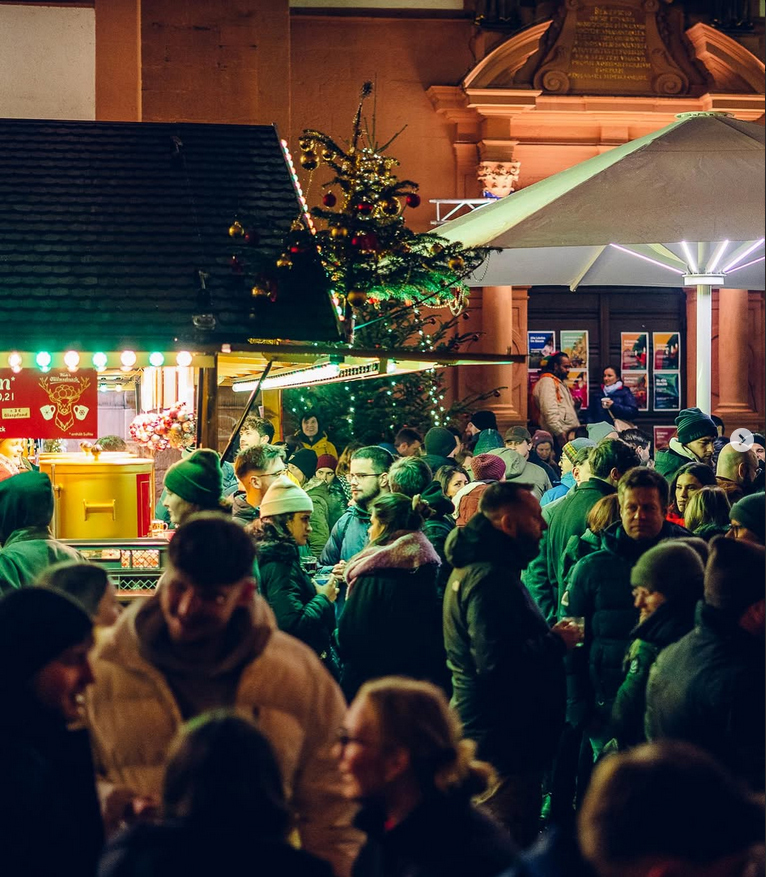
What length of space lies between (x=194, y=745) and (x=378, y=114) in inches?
704

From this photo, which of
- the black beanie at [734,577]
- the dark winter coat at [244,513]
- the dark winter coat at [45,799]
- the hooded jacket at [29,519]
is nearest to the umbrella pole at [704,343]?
the dark winter coat at [244,513]

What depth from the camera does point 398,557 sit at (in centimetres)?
593

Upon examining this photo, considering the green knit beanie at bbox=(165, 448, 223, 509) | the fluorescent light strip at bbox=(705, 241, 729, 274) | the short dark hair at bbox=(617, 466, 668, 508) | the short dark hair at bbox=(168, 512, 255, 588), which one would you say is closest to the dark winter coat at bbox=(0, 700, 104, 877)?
the short dark hair at bbox=(168, 512, 255, 588)

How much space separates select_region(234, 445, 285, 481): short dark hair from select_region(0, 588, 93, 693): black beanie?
12.9 ft

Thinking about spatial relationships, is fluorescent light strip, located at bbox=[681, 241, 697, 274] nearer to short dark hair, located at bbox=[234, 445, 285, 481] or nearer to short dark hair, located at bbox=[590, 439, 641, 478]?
short dark hair, located at bbox=[590, 439, 641, 478]

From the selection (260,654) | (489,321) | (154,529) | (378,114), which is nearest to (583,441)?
(154,529)

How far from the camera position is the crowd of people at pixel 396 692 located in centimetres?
256

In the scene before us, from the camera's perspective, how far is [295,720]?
3.52 metres

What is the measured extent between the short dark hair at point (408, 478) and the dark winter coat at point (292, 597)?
887mm

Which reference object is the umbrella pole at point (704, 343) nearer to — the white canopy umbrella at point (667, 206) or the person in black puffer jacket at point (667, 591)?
the white canopy umbrella at point (667, 206)

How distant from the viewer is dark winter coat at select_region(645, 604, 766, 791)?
416 cm

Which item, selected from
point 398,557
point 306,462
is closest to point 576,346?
point 306,462

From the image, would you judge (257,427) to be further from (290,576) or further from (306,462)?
(290,576)

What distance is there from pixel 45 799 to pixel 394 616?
2851 millimetres
